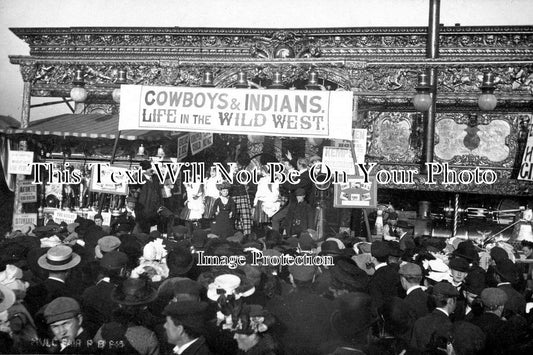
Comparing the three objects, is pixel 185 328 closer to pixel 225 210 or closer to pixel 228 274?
pixel 228 274

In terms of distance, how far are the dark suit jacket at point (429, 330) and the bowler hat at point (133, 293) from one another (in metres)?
2.40

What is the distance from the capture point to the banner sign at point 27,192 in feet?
35.9

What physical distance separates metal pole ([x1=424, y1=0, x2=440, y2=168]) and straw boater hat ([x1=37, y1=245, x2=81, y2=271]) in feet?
29.0

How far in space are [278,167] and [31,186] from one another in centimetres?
590

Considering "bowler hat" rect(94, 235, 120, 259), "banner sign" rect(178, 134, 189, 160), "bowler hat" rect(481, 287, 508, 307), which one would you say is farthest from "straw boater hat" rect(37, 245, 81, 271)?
"banner sign" rect(178, 134, 189, 160)

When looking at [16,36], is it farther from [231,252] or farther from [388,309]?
[388,309]

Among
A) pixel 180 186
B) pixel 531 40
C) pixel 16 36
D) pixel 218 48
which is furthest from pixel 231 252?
pixel 16 36

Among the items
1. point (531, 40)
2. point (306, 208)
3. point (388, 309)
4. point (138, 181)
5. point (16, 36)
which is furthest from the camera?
point (16, 36)

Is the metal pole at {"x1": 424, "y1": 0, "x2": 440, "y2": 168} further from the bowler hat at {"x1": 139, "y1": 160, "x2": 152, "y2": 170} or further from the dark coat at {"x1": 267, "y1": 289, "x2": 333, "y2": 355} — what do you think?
the dark coat at {"x1": 267, "y1": 289, "x2": 333, "y2": 355}

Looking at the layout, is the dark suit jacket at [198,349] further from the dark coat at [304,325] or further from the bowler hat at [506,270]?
the bowler hat at [506,270]

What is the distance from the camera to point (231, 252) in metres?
6.33

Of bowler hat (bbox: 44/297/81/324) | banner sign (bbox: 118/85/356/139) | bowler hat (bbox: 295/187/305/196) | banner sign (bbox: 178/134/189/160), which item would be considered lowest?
bowler hat (bbox: 44/297/81/324)

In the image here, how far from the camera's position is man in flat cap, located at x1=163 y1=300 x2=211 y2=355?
12.1 ft

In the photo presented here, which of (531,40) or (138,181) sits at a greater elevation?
(531,40)
